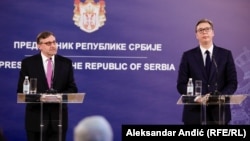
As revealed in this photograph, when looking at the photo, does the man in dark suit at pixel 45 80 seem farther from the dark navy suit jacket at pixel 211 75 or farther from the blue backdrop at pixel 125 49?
the blue backdrop at pixel 125 49

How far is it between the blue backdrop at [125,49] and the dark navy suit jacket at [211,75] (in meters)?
2.10

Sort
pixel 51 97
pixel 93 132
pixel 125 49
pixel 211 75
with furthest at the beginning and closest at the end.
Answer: pixel 125 49 → pixel 211 75 → pixel 51 97 → pixel 93 132

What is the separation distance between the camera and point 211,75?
7664 millimetres

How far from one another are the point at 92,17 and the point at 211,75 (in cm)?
298

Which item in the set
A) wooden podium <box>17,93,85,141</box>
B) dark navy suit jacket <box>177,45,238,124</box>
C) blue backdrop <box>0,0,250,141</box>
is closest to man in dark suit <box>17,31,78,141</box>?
wooden podium <box>17,93,85,141</box>

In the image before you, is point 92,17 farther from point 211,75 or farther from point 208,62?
point 211,75

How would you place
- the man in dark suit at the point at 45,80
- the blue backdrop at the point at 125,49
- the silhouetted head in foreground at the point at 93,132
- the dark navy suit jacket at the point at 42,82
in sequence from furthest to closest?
the blue backdrop at the point at 125,49 → the dark navy suit jacket at the point at 42,82 → the man in dark suit at the point at 45,80 → the silhouetted head in foreground at the point at 93,132

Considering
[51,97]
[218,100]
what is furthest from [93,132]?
[218,100]

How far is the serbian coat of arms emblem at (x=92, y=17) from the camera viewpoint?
9.92 metres

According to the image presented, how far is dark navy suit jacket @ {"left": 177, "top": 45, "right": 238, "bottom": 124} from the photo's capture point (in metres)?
7.53

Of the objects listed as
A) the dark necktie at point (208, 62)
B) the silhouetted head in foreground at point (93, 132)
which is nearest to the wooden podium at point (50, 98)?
the dark necktie at point (208, 62)

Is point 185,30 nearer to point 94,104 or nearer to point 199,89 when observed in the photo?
point 94,104

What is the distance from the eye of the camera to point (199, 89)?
729 cm

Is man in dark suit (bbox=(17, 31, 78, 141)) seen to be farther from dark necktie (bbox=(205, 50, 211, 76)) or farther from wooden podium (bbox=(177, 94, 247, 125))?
dark necktie (bbox=(205, 50, 211, 76))
